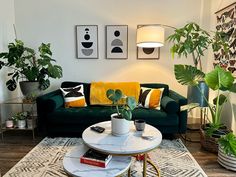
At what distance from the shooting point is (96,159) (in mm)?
1509

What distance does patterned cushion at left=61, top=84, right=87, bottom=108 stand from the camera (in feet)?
10.2

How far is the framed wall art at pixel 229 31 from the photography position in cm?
261

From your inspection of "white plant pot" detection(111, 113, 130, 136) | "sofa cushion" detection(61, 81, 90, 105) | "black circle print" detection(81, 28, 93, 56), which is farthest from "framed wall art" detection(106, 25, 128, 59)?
"white plant pot" detection(111, 113, 130, 136)

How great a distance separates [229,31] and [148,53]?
4.35 feet

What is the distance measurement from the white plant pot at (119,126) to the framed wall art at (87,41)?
2085 mm

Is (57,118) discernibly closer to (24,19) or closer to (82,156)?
(82,156)

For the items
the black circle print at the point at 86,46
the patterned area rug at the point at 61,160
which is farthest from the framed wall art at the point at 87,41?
the patterned area rug at the point at 61,160

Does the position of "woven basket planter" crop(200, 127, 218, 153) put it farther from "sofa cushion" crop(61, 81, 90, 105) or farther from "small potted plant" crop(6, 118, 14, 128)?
"small potted plant" crop(6, 118, 14, 128)

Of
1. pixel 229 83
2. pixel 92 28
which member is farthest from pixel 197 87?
pixel 92 28

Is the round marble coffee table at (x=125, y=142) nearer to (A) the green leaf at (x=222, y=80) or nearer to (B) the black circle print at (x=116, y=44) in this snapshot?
(A) the green leaf at (x=222, y=80)

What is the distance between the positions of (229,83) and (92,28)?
7.99ft

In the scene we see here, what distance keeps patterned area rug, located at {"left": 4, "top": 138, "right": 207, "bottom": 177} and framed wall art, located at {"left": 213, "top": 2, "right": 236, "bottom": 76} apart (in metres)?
1.31

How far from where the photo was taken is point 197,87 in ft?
8.86

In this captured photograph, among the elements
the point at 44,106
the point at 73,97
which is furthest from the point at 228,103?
the point at 44,106
